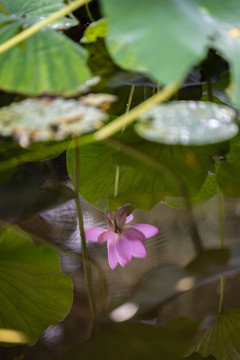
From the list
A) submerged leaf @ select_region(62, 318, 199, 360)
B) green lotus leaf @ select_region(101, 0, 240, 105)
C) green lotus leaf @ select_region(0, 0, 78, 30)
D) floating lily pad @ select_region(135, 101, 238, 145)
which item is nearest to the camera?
submerged leaf @ select_region(62, 318, 199, 360)

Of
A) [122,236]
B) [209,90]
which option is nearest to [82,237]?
[122,236]

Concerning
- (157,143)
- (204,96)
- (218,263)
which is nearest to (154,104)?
(157,143)

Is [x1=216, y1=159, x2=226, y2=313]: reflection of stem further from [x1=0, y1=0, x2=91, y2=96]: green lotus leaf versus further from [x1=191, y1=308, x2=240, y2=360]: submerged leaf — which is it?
[x1=0, y1=0, x2=91, y2=96]: green lotus leaf

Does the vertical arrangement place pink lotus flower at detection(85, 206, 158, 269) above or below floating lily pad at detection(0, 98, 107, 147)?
below

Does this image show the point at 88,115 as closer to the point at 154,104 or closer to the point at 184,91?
the point at 154,104

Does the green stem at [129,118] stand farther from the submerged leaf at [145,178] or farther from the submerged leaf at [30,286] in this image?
the submerged leaf at [30,286]

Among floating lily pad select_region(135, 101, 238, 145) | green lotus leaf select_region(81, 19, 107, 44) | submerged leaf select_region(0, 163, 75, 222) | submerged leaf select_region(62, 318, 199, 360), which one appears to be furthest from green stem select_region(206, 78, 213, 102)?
submerged leaf select_region(62, 318, 199, 360)
